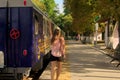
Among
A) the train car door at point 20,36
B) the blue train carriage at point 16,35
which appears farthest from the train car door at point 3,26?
the train car door at point 20,36

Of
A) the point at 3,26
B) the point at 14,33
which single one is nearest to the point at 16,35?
the point at 14,33

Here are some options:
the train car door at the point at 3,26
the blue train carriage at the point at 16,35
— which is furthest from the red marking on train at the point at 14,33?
the train car door at the point at 3,26

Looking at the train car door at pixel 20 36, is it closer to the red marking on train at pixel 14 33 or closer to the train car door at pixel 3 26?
the red marking on train at pixel 14 33

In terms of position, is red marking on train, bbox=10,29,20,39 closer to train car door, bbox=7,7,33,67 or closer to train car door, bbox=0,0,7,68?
train car door, bbox=7,7,33,67

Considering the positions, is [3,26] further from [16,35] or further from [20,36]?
[20,36]

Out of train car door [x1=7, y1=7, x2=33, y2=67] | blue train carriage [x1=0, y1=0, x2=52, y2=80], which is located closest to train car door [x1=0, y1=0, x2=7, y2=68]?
blue train carriage [x1=0, y1=0, x2=52, y2=80]

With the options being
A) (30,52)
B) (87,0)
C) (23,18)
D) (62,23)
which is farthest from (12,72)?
(62,23)

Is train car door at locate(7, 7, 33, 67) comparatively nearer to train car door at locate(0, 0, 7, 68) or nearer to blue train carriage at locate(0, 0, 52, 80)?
blue train carriage at locate(0, 0, 52, 80)

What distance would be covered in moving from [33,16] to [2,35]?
1162 millimetres

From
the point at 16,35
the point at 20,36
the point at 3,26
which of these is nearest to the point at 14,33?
the point at 16,35

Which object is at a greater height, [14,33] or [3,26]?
[3,26]

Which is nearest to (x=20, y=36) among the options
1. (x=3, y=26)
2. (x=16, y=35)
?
(x=16, y=35)

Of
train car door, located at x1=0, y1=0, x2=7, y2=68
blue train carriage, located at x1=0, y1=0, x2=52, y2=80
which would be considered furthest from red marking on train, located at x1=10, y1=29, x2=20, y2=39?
train car door, located at x1=0, y1=0, x2=7, y2=68

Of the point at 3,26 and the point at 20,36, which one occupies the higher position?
the point at 3,26
